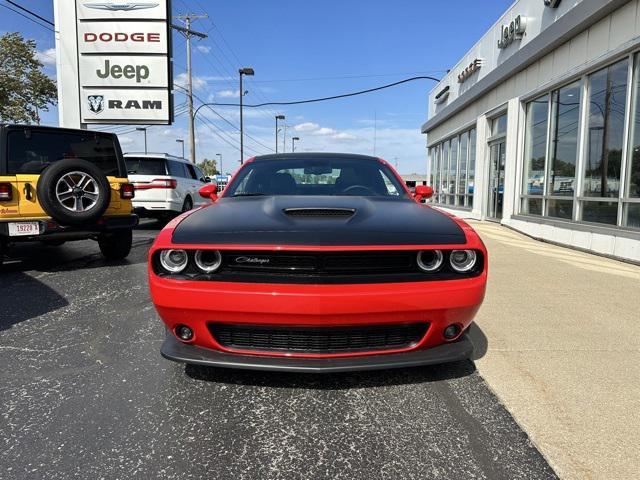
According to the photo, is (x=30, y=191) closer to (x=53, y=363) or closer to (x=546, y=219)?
(x=53, y=363)

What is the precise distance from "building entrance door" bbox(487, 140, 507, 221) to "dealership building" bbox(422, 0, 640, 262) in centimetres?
3

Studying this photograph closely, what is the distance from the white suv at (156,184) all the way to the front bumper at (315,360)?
871cm

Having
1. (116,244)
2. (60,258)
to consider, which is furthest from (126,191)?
(60,258)

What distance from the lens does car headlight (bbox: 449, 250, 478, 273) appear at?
2.56 m

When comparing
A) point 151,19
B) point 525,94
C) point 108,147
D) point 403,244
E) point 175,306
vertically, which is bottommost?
point 175,306

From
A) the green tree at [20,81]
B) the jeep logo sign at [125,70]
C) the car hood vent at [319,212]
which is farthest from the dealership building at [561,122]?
the green tree at [20,81]

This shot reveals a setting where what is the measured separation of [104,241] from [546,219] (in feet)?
26.5

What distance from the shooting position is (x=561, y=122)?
9266mm

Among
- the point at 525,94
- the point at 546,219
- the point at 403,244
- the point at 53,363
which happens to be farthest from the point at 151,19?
the point at 403,244

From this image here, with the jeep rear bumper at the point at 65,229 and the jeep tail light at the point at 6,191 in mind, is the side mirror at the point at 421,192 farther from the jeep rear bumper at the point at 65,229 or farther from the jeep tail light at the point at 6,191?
the jeep tail light at the point at 6,191

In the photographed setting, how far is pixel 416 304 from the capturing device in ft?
7.67

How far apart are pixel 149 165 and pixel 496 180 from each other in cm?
909

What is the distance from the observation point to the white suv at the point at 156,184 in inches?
430

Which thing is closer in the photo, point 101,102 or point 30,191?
point 30,191
